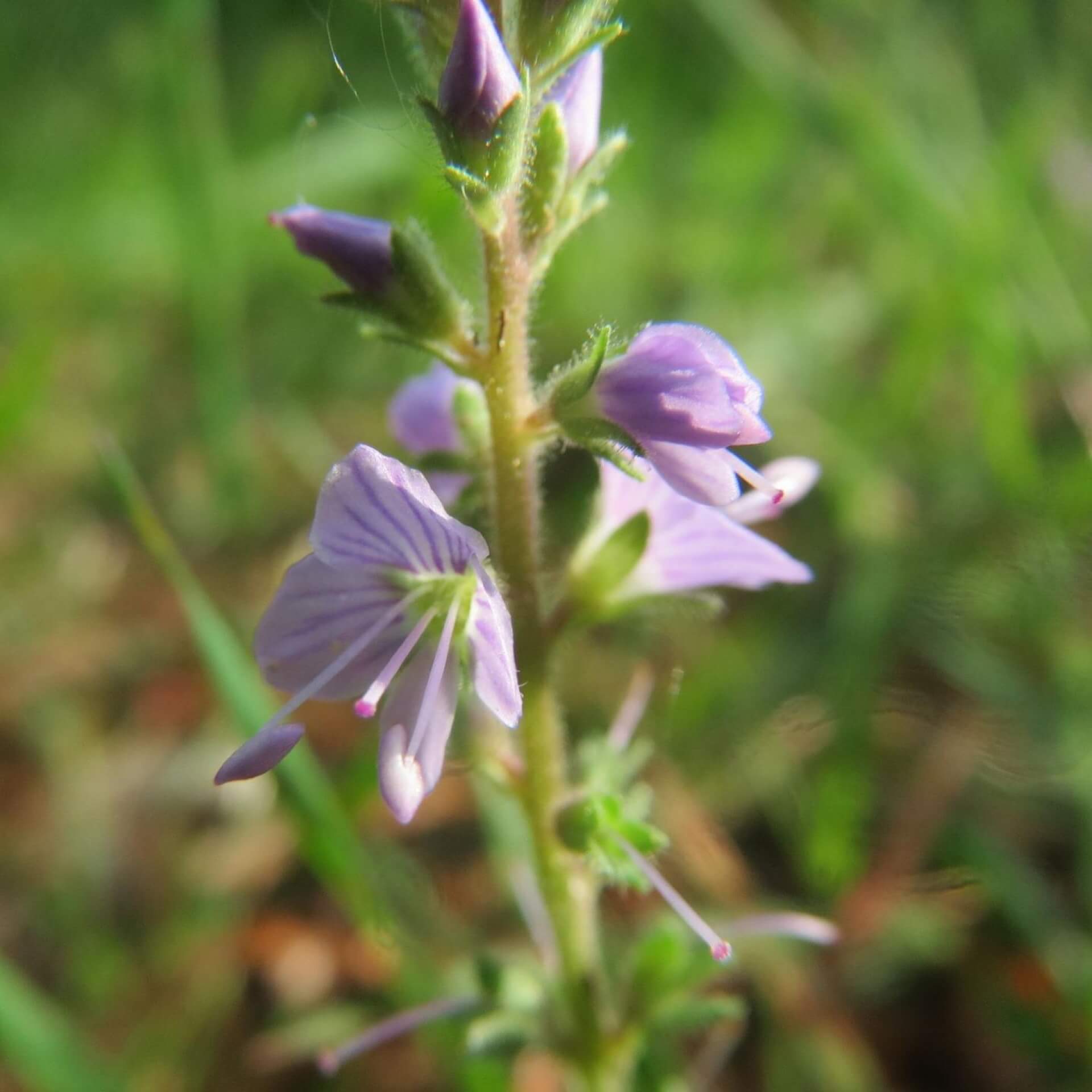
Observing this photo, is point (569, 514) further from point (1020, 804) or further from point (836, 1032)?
point (1020, 804)

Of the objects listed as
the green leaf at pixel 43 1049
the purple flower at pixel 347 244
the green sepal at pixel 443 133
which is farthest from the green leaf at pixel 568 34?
the green leaf at pixel 43 1049

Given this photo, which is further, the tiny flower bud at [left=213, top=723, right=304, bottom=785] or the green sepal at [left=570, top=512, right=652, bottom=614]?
the green sepal at [left=570, top=512, right=652, bottom=614]

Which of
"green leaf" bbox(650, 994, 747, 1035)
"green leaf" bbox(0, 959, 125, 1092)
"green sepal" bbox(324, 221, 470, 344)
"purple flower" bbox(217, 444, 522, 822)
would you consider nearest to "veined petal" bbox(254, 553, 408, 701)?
"purple flower" bbox(217, 444, 522, 822)

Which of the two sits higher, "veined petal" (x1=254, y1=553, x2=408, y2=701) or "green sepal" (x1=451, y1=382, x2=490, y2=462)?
"green sepal" (x1=451, y1=382, x2=490, y2=462)

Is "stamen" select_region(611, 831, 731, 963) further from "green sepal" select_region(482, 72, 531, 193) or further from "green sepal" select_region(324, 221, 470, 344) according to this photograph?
"green sepal" select_region(482, 72, 531, 193)

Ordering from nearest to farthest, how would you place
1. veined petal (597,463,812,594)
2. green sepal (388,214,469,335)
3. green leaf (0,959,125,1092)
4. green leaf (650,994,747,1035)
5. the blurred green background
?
green sepal (388,214,469,335) < veined petal (597,463,812,594) < green leaf (650,994,747,1035) < green leaf (0,959,125,1092) < the blurred green background

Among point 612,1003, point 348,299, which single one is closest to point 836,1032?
point 612,1003

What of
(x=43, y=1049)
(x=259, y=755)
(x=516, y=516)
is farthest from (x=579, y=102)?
(x=43, y=1049)

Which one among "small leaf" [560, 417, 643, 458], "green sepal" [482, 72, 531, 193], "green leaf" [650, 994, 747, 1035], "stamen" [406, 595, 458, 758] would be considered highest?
"green sepal" [482, 72, 531, 193]
